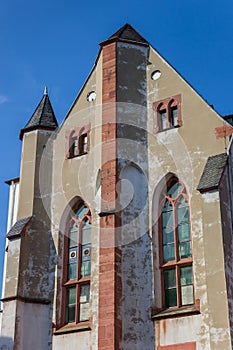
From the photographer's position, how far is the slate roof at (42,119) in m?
27.1

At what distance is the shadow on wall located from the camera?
22.1 meters

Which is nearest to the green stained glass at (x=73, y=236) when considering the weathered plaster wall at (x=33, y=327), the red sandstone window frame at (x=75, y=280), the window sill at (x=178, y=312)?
the red sandstone window frame at (x=75, y=280)

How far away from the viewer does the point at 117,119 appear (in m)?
23.9

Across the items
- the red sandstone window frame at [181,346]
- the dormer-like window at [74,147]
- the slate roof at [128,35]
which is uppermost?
the slate roof at [128,35]

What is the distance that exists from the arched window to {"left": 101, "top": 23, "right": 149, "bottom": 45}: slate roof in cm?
670

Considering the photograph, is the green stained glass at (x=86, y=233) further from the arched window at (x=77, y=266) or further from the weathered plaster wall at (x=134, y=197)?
the weathered plaster wall at (x=134, y=197)

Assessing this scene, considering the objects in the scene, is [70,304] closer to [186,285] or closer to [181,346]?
[186,285]

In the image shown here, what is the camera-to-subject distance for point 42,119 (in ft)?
90.0

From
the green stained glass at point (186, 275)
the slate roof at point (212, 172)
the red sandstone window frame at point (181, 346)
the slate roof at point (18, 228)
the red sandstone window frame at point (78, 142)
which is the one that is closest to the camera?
the red sandstone window frame at point (181, 346)

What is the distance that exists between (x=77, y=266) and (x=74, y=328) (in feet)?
7.74

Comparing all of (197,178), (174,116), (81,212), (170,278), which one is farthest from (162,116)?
(170,278)

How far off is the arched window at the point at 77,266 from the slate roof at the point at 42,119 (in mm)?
4214

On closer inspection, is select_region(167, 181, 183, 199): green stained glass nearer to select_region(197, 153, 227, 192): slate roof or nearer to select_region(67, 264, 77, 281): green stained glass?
select_region(197, 153, 227, 192): slate roof

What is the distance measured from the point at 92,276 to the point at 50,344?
9.50ft
